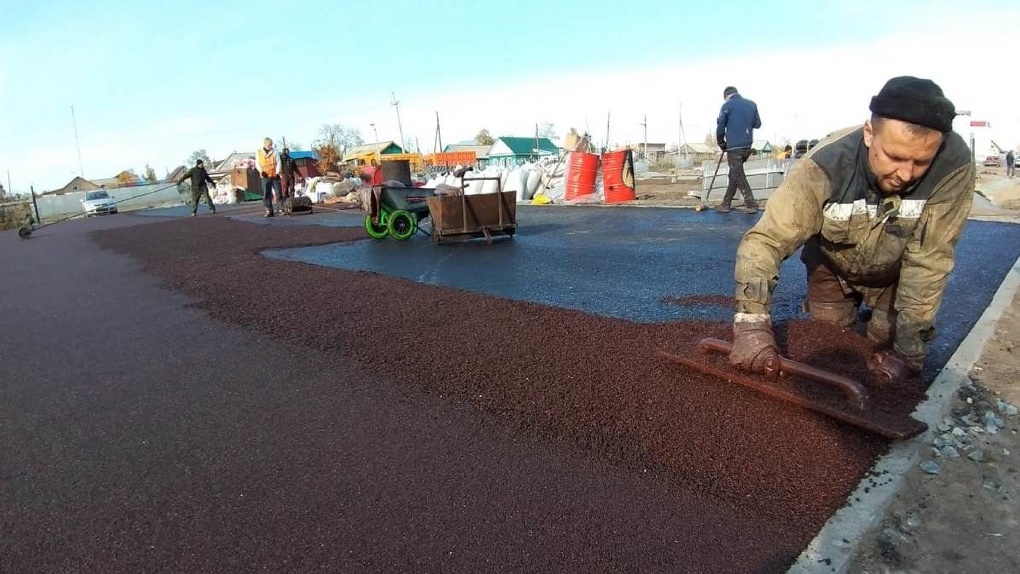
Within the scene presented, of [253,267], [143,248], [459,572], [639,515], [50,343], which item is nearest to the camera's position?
[459,572]

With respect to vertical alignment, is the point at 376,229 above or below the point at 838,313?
above

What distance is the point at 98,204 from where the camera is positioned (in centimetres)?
3152

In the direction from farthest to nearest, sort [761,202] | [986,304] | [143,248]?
[761,202] → [143,248] → [986,304]

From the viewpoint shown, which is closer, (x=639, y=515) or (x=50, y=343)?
(x=639, y=515)

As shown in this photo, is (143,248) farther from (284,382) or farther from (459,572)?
(459,572)

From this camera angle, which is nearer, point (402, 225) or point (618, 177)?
point (402, 225)

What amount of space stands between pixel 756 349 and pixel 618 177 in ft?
41.1

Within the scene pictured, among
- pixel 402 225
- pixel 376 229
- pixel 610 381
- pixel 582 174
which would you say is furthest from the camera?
pixel 582 174

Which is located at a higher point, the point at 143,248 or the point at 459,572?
the point at 143,248

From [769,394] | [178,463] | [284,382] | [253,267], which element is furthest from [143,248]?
[769,394]

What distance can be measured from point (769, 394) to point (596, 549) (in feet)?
3.89

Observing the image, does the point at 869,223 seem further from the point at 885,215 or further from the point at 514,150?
the point at 514,150

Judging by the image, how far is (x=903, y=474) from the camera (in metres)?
2.03

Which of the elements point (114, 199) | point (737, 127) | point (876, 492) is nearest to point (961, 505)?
point (876, 492)
